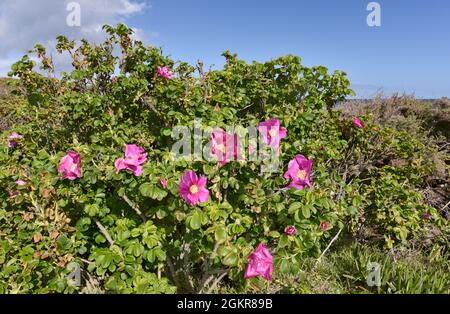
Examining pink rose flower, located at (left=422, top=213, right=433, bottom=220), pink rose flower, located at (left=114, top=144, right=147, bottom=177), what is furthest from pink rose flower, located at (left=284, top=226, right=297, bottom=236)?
pink rose flower, located at (left=422, top=213, right=433, bottom=220)

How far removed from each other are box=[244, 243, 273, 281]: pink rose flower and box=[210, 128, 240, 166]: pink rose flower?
17.8 inches

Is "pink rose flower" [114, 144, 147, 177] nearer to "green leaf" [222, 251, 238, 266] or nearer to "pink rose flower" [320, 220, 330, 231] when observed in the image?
"green leaf" [222, 251, 238, 266]

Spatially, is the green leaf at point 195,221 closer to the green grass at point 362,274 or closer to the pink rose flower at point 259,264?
the pink rose flower at point 259,264

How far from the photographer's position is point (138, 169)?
1864 millimetres

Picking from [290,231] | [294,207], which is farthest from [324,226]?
[294,207]

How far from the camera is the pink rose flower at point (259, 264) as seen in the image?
1749mm

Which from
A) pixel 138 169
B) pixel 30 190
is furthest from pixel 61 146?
pixel 138 169

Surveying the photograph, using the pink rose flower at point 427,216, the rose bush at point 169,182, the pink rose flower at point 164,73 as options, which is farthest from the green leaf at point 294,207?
the pink rose flower at point 427,216

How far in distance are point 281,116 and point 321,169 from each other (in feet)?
1.32

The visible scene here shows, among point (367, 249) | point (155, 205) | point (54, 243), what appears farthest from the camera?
point (367, 249)

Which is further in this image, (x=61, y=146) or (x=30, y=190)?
(x=61, y=146)

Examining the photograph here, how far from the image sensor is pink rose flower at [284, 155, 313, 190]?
188 centimetres

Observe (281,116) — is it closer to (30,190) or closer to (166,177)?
(166,177)
